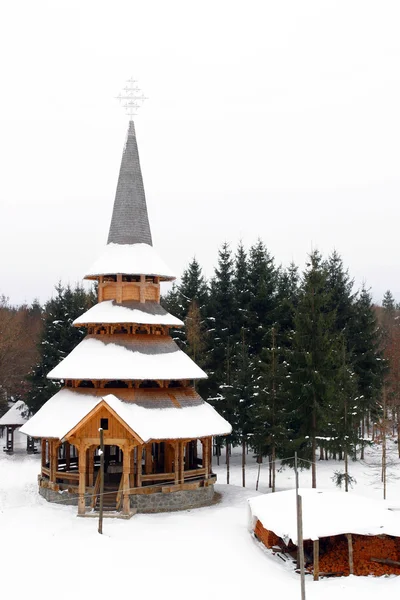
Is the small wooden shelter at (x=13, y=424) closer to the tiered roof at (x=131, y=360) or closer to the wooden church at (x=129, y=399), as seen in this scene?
the wooden church at (x=129, y=399)

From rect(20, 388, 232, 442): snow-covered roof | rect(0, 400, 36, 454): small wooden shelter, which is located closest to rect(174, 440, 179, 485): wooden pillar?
rect(20, 388, 232, 442): snow-covered roof

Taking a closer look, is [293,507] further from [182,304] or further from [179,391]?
[182,304]

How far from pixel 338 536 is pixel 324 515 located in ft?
4.06

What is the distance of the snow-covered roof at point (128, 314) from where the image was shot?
29.6 m

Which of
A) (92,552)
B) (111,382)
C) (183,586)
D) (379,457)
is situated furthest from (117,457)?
(379,457)

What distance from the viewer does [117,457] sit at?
35875mm

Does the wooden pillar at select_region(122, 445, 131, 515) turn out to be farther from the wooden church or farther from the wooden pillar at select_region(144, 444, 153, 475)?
the wooden pillar at select_region(144, 444, 153, 475)

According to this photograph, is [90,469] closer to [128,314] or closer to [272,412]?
[128,314]

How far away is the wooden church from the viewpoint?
26.0m

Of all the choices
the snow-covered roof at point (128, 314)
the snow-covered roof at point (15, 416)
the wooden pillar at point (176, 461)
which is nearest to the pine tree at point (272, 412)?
the snow-covered roof at point (128, 314)

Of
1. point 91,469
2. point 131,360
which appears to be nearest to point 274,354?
point 131,360

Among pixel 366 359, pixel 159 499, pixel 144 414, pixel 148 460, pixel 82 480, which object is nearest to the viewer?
pixel 82 480

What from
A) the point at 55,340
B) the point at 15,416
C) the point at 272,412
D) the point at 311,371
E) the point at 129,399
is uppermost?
the point at 55,340

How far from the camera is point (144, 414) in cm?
2688
